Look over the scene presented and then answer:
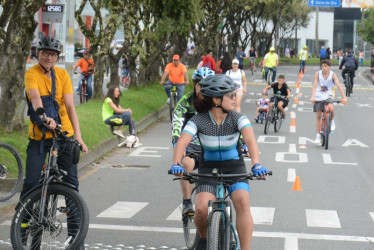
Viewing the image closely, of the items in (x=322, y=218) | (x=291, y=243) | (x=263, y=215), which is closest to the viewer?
(x=291, y=243)

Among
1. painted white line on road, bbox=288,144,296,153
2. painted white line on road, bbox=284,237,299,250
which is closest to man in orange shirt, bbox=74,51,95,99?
painted white line on road, bbox=288,144,296,153

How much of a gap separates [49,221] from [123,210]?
3.30 m

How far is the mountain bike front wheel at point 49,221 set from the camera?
7.23 meters

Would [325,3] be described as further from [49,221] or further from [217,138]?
[217,138]

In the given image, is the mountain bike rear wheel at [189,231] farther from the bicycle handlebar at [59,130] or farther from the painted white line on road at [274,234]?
the bicycle handlebar at [59,130]

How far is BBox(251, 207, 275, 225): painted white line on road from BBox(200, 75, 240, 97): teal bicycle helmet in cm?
346

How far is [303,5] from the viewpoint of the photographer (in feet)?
281

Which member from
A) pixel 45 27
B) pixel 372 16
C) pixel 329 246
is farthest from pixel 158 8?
pixel 372 16

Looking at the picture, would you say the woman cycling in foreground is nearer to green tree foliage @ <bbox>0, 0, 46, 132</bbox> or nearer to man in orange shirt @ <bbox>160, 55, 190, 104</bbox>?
green tree foliage @ <bbox>0, 0, 46, 132</bbox>

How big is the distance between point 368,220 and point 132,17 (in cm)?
1658

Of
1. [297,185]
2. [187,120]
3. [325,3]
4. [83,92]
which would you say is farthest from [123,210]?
[325,3]

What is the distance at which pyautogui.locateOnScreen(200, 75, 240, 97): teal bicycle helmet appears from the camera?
6.57 metres

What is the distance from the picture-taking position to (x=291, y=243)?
860 cm

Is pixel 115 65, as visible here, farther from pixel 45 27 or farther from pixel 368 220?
pixel 45 27
